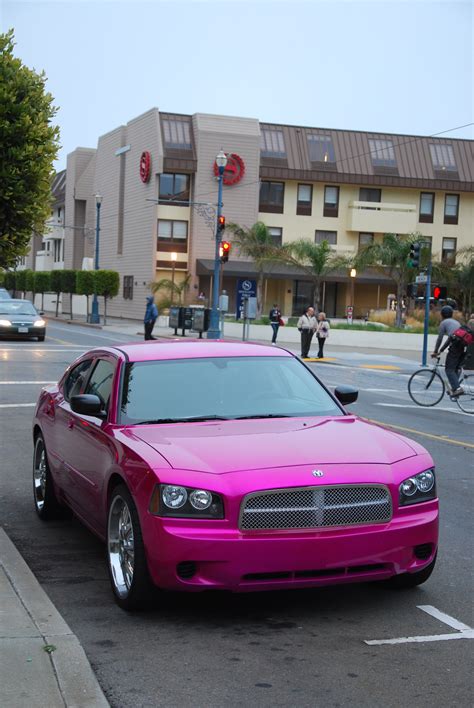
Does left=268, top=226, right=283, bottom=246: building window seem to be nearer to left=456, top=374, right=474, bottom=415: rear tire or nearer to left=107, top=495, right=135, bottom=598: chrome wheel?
left=456, top=374, right=474, bottom=415: rear tire

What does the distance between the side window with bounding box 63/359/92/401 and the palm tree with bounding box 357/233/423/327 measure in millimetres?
40868

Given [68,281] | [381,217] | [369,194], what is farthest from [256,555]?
[369,194]

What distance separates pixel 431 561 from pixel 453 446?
7287mm

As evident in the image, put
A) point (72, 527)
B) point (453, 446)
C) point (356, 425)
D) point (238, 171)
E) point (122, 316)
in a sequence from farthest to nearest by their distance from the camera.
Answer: point (122, 316) → point (238, 171) → point (453, 446) → point (72, 527) → point (356, 425)

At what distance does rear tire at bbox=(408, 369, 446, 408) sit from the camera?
19.0 m

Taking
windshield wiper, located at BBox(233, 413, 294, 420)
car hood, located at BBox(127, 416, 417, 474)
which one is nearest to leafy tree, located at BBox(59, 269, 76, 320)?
windshield wiper, located at BBox(233, 413, 294, 420)

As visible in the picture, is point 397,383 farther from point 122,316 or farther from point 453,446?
point 122,316

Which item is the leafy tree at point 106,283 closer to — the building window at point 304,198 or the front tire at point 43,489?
the building window at point 304,198

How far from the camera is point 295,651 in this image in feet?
16.0

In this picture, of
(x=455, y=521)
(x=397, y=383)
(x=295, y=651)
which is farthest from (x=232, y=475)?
(x=397, y=383)

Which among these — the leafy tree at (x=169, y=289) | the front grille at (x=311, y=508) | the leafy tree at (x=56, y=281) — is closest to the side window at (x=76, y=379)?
the front grille at (x=311, y=508)

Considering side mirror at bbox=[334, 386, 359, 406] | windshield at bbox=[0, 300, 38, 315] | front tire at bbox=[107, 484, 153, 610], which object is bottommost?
front tire at bbox=[107, 484, 153, 610]

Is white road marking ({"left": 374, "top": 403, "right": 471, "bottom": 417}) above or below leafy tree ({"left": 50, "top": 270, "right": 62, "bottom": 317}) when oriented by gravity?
below

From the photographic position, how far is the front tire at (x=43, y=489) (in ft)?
25.6
